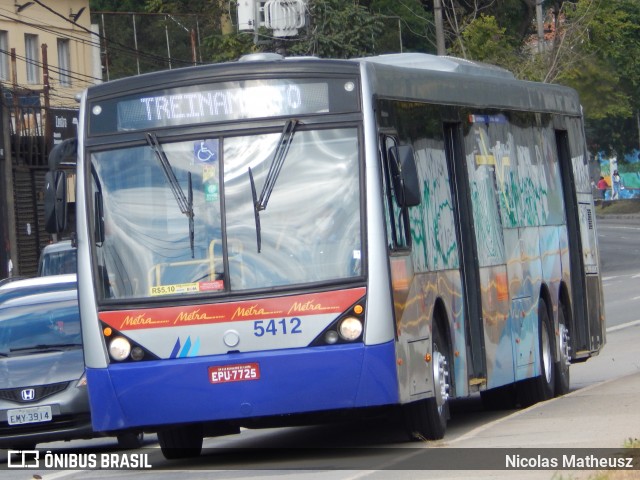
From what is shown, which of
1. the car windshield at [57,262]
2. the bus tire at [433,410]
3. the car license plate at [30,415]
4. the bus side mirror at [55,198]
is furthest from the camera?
the car windshield at [57,262]

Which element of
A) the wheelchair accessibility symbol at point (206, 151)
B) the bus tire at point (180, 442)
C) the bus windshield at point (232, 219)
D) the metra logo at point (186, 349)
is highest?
the wheelchair accessibility symbol at point (206, 151)

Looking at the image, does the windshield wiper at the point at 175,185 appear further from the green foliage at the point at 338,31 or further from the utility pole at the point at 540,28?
the utility pole at the point at 540,28

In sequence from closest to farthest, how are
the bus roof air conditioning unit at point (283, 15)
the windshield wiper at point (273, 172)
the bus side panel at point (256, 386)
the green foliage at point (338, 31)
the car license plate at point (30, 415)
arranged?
the bus side panel at point (256, 386), the windshield wiper at point (273, 172), the car license plate at point (30, 415), the bus roof air conditioning unit at point (283, 15), the green foliage at point (338, 31)

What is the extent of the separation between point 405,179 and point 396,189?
5.8 inches

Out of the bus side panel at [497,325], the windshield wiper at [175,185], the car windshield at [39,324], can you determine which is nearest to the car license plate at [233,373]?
the windshield wiper at [175,185]

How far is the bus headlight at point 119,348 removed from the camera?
10.9 metres

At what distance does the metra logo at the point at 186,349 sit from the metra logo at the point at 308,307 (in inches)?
27.9

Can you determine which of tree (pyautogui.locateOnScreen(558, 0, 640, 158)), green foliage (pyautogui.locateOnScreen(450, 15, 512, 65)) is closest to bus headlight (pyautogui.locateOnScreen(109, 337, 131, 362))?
green foliage (pyautogui.locateOnScreen(450, 15, 512, 65))

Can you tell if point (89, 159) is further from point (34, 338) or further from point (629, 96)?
point (629, 96)

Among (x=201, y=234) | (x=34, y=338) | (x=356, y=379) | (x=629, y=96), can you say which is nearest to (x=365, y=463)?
(x=356, y=379)

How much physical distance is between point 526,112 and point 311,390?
19.2 feet

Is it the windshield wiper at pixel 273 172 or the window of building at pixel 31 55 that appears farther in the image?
the window of building at pixel 31 55

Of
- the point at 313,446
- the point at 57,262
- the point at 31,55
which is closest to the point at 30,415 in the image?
the point at 313,446

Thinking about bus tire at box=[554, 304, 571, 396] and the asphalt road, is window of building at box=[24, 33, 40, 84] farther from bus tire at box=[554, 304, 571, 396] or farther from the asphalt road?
bus tire at box=[554, 304, 571, 396]
